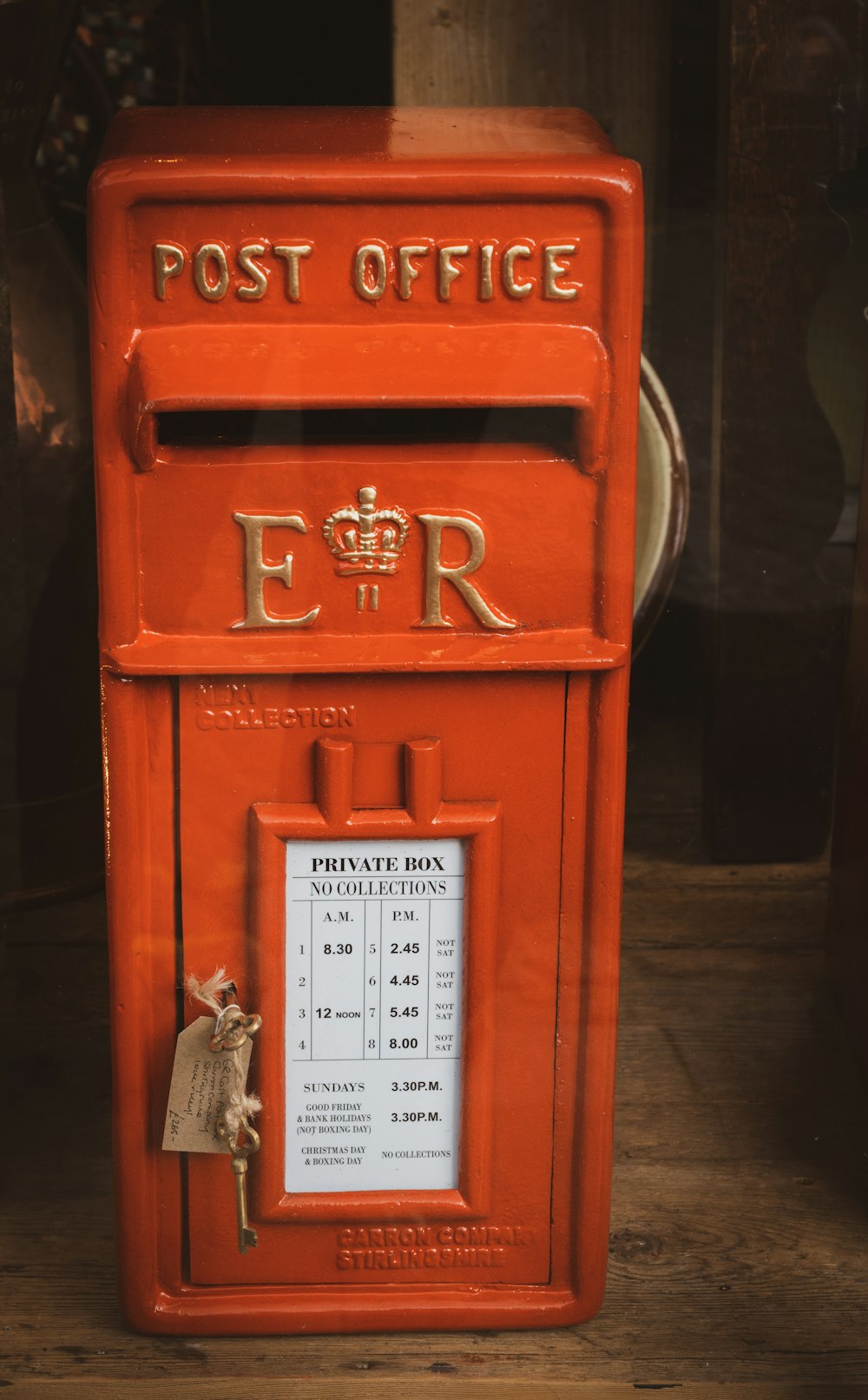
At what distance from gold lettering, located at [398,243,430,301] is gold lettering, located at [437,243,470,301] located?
1cm

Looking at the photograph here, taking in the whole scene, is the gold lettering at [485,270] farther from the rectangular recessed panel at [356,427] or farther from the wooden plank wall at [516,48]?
the wooden plank wall at [516,48]

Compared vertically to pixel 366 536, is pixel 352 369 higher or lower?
higher

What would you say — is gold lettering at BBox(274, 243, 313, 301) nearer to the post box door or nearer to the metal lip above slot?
the metal lip above slot

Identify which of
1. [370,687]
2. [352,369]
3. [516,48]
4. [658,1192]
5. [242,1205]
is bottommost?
[658,1192]

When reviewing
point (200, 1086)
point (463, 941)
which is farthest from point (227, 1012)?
point (463, 941)

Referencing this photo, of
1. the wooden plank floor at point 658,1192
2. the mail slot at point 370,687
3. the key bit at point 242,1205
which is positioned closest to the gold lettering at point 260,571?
the mail slot at point 370,687

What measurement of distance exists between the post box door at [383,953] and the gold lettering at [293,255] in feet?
0.83

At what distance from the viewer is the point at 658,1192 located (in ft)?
4.14

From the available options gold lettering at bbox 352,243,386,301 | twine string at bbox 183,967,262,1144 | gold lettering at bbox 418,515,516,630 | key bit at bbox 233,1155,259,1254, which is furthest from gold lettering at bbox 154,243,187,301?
key bit at bbox 233,1155,259,1254

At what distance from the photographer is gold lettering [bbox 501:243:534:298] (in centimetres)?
92

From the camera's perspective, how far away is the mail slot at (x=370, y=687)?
92 centimetres

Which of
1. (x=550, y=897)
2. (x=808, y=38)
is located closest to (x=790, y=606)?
(x=808, y=38)

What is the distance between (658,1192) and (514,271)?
2.54ft

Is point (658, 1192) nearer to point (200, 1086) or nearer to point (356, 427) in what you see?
point (200, 1086)
